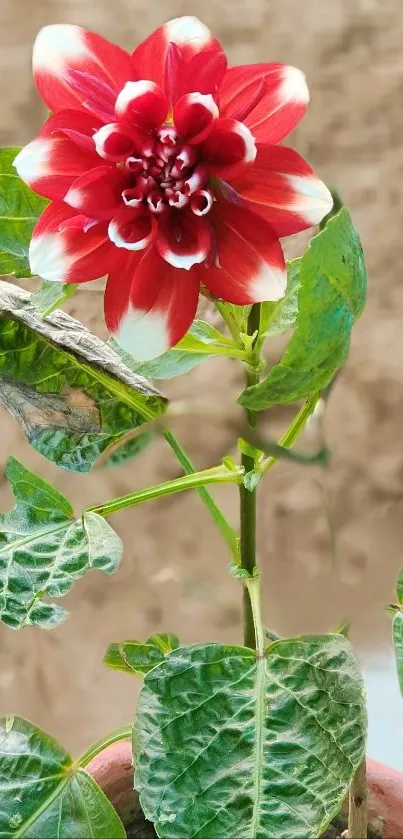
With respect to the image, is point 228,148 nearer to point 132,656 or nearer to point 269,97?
point 269,97

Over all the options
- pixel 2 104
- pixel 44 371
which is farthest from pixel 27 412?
pixel 2 104

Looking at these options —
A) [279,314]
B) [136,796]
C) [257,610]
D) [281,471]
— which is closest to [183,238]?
[279,314]

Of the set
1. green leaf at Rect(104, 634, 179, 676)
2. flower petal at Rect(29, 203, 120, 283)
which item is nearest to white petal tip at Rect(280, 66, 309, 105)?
flower petal at Rect(29, 203, 120, 283)

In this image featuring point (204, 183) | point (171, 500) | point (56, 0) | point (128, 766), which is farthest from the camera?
point (171, 500)

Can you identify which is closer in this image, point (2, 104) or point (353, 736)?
point (353, 736)

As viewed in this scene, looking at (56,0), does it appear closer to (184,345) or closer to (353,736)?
(184,345)

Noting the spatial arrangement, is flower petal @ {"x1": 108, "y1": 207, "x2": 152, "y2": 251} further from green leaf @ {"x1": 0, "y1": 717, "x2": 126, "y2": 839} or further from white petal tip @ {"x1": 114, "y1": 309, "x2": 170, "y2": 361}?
green leaf @ {"x1": 0, "y1": 717, "x2": 126, "y2": 839}
